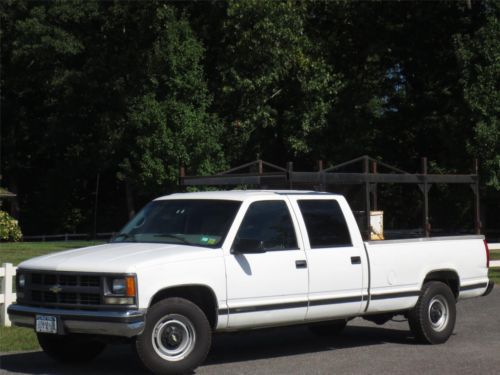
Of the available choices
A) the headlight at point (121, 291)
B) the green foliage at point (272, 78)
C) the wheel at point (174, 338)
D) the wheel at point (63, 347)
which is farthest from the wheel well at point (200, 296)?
the green foliage at point (272, 78)

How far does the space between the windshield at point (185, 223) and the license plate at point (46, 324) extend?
1482 mm

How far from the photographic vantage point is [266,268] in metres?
10.1

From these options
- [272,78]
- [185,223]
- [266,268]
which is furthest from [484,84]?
[266,268]

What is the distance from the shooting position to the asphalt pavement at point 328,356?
9.95 m

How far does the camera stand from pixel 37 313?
955 centimetres

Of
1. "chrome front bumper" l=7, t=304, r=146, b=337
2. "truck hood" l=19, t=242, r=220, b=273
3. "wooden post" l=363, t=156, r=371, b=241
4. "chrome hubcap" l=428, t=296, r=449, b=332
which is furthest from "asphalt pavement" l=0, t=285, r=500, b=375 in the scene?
"wooden post" l=363, t=156, r=371, b=241

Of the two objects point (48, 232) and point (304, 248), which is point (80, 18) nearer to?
point (48, 232)

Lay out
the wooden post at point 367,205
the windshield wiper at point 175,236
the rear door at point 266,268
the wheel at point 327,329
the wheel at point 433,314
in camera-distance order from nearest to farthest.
A: the rear door at point 266,268, the windshield wiper at point 175,236, the wheel at point 433,314, the wooden post at point 367,205, the wheel at point 327,329

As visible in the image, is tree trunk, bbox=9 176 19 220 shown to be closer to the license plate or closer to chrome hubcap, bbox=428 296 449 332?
chrome hubcap, bbox=428 296 449 332

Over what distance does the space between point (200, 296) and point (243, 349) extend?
2010 mm

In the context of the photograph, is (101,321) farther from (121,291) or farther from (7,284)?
(7,284)

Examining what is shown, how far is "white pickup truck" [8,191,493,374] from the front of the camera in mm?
9242

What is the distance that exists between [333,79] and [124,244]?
3317 cm

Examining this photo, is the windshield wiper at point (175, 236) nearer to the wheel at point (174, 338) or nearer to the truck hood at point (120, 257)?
the truck hood at point (120, 257)
